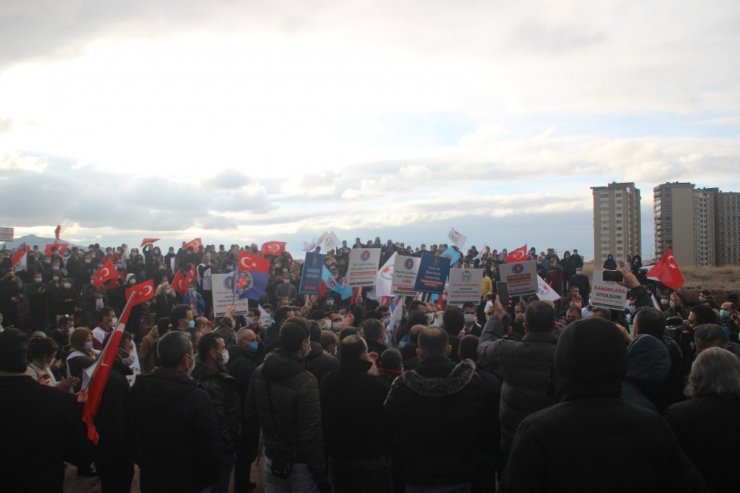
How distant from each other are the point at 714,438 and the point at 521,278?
27.2 ft

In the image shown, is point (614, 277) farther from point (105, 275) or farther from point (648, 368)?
point (105, 275)

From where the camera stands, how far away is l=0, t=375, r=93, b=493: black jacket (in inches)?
177

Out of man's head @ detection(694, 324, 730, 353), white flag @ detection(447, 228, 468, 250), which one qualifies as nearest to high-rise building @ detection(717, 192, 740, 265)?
white flag @ detection(447, 228, 468, 250)

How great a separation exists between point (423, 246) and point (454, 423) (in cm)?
2279

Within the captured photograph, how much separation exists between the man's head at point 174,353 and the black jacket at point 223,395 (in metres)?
1.16

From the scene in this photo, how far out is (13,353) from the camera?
15.3 ft

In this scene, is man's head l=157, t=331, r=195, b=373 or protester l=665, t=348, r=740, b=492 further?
man's head l=157, t=331, r=195, b=373

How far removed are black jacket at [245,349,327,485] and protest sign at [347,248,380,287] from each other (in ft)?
31.0

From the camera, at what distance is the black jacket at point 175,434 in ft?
16.3

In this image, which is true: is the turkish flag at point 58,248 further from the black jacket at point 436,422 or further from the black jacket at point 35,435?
the black jacket at point 436,422

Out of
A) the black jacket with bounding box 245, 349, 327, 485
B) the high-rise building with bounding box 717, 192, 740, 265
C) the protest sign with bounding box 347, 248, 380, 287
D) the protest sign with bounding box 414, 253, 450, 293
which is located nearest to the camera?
the black jacket with bounding box 245, 349, 327, 485

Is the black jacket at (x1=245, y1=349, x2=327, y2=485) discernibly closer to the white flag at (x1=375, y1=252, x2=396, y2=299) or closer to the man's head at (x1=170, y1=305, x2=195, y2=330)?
the man's head at (x1=170, y1=305, x2=195, y2=330)

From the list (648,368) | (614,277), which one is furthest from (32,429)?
(614,277)

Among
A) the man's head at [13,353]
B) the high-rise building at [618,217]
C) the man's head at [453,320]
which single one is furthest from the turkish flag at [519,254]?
the high-rise building at [618,217]
